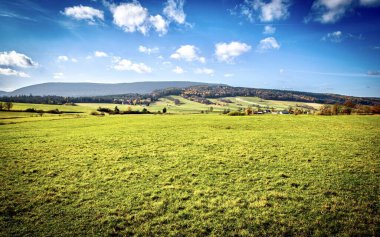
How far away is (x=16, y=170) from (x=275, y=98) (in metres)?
207

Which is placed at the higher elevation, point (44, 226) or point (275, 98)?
point (275, 98)

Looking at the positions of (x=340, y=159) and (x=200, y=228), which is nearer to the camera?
(x=200, y=228)

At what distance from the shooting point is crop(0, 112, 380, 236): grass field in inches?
326

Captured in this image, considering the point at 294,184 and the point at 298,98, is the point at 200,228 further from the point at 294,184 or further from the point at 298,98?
the point at 298,98

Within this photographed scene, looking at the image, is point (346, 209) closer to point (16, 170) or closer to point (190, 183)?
point (190, 183)

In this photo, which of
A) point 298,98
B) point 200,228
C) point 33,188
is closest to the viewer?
point 200,228

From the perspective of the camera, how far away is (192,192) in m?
11.0

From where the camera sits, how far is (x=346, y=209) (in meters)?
9.23

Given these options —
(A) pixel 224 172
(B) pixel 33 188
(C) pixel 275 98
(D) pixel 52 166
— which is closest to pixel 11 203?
(B) pixel 33 188

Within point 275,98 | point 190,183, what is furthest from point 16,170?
point 275,98

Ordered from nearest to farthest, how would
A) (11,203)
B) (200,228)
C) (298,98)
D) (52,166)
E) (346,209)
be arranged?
(200,228) → (346,209) → (11,203) → (52,166) → (298,98)

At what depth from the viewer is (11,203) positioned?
32.5ft

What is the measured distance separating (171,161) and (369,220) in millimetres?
11603

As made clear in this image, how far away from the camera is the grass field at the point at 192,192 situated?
27.2 feet
